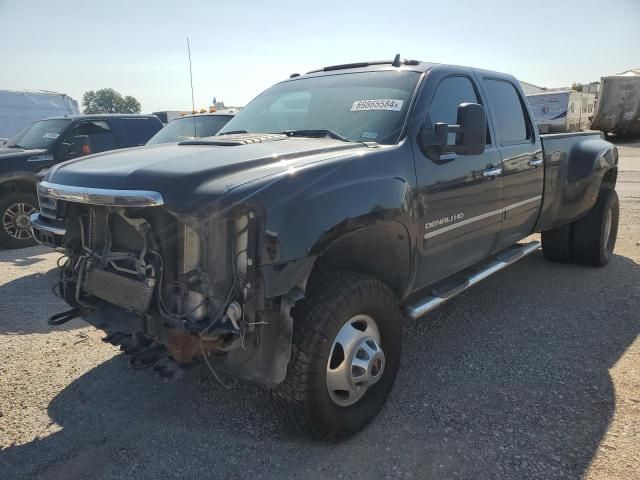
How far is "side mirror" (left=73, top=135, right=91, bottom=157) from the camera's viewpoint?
24.3 feet

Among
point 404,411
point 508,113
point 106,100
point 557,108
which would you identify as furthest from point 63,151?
point 106,100

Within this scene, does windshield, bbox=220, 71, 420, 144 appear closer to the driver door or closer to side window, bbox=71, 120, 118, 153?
the driver door

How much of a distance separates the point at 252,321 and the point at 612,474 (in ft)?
6.10

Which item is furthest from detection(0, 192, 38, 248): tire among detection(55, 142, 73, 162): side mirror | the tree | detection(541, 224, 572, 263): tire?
the tree

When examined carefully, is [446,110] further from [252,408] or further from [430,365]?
[252,408]

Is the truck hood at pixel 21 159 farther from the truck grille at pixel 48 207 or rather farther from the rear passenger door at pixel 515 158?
the rear passenger door at pixel 515 158

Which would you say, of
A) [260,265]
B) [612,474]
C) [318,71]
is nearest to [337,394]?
[260,265]

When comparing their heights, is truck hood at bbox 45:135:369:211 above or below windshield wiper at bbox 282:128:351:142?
below

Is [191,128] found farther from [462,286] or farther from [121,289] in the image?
[121,289]

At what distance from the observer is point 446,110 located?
11.6 feet

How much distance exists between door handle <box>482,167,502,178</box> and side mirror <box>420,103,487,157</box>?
500 millimetres

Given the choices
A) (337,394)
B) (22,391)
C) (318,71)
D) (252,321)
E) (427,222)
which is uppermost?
(318,71)

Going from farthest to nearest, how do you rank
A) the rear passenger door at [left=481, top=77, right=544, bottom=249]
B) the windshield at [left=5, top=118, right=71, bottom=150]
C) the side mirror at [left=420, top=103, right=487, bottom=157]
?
the windshield at [left=5, top=118, right=71, bottom=150] < the rear passenger door at [left=481, top=77, right=544, bottom=249] < the side mirror at [left=420, top=103, right=487, bottom=157]

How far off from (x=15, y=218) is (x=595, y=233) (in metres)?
7.67
